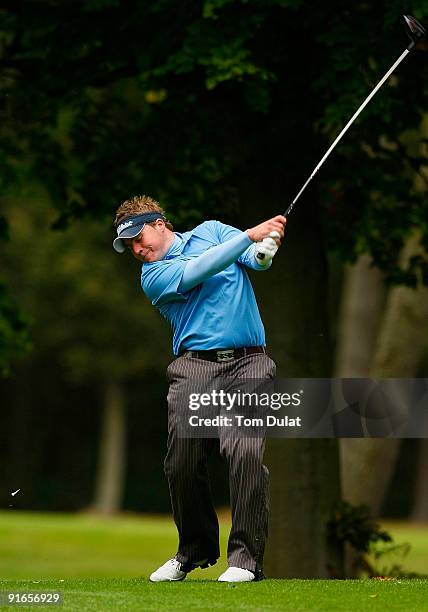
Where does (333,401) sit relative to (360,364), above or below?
below

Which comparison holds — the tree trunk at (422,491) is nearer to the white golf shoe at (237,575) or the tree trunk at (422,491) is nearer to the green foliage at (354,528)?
the green foliage at (354,528)

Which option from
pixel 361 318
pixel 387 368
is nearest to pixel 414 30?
pixel 387 368

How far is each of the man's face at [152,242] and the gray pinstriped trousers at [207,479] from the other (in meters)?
0.61

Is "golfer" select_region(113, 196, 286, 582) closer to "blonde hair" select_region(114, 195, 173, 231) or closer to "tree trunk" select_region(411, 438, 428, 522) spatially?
"blonde hair" select_region(114, 195, 173, 231)

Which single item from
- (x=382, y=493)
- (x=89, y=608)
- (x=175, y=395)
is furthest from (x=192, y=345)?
(x=382, y=493)

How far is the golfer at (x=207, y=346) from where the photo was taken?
25.6 feet

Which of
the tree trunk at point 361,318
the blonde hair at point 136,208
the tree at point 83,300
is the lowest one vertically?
the blonde hair at point 136,208

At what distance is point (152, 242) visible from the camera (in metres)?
8.05

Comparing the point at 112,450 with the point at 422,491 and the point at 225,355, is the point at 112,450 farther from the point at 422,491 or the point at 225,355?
the point at 225,355

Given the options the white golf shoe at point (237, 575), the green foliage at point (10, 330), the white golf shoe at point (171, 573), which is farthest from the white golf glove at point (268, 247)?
the green foliage at point (10, 330)

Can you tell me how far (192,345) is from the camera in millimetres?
7992

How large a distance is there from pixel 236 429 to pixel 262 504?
1.42 feet

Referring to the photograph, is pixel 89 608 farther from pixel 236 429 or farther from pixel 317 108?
pixel 317 108

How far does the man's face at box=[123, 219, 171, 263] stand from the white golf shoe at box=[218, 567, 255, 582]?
1.77m
